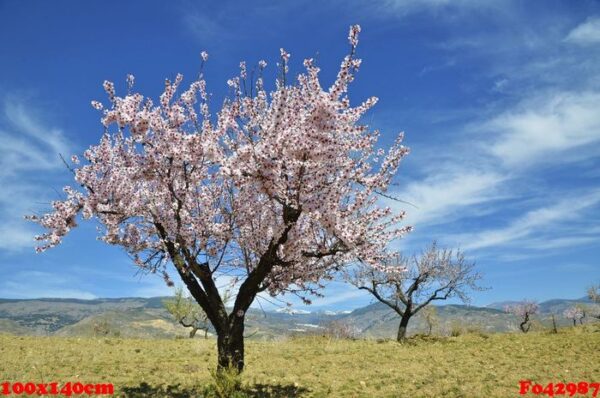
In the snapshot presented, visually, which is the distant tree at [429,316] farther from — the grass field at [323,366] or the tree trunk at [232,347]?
the tree trunk at [232,347]

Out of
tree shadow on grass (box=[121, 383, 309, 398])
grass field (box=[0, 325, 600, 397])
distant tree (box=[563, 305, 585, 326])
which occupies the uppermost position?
distant tree (box=[563, 305, 585, 326])

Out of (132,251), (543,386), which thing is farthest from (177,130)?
(543,386)

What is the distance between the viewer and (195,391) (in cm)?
1552

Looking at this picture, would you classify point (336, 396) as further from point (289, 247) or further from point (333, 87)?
point (333, 87)

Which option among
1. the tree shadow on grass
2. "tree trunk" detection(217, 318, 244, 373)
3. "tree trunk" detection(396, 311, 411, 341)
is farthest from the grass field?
"tree trunk" detection(396, 311, 411, 341)

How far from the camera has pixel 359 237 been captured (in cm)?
1454

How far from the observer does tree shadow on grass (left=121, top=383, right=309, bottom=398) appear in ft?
48.8

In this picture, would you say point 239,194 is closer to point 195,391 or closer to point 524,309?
point 195,391

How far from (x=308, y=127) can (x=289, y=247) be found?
199 inches

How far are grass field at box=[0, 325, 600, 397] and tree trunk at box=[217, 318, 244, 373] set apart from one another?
1.07 meters

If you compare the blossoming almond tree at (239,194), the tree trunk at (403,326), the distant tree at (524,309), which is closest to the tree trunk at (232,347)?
the blossoming almond tree at (239,194)

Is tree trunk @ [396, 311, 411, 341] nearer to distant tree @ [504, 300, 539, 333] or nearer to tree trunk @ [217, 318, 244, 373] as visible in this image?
tree trunk @ [217, 318, 244, 373]

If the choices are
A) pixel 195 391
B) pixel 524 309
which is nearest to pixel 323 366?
pixel 195 391

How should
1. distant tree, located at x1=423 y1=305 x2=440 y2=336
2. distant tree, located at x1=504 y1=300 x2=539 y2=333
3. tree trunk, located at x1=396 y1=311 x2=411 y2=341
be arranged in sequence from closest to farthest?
tree trunk, located at x1=396 y1=311 x2=411 y2=341
distant tree, located at x1=423 y1=305 x2=440 y2=336
distant tree, located at x1=504 y1=300 x2=539 y2=333
